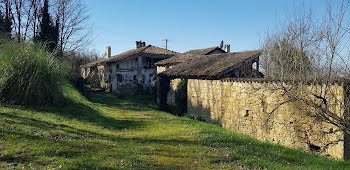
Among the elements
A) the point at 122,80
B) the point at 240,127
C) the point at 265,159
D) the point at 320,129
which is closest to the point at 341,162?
the point at 320,129

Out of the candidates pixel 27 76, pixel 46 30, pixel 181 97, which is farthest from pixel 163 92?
pixel 46 30

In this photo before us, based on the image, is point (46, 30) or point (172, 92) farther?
point (46, 30)

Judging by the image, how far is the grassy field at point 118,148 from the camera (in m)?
5.15

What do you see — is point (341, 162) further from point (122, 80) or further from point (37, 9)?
point (37, 9)

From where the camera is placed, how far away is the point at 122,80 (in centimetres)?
2488

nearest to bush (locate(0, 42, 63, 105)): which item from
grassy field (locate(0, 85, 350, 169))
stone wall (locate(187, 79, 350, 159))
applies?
grassy field (locate(0, 85, 350, 169))

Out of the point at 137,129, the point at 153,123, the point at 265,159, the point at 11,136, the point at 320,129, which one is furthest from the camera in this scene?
the point at 153,123

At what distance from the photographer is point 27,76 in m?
9.12

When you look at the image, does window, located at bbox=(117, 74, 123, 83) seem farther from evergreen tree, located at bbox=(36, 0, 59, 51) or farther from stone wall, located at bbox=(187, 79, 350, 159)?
stone wall, located at bbox=(187, 79, 350, 159)

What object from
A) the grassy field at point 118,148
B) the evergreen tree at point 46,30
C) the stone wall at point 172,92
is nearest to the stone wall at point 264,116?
the grassy field at point 118,148

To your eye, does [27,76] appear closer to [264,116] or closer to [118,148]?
[118,148]

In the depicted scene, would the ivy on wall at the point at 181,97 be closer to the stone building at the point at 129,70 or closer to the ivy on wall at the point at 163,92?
the ivy on wall at the point at 163,92

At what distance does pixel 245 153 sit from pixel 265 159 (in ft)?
1.89

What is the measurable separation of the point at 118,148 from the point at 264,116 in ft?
18.2
